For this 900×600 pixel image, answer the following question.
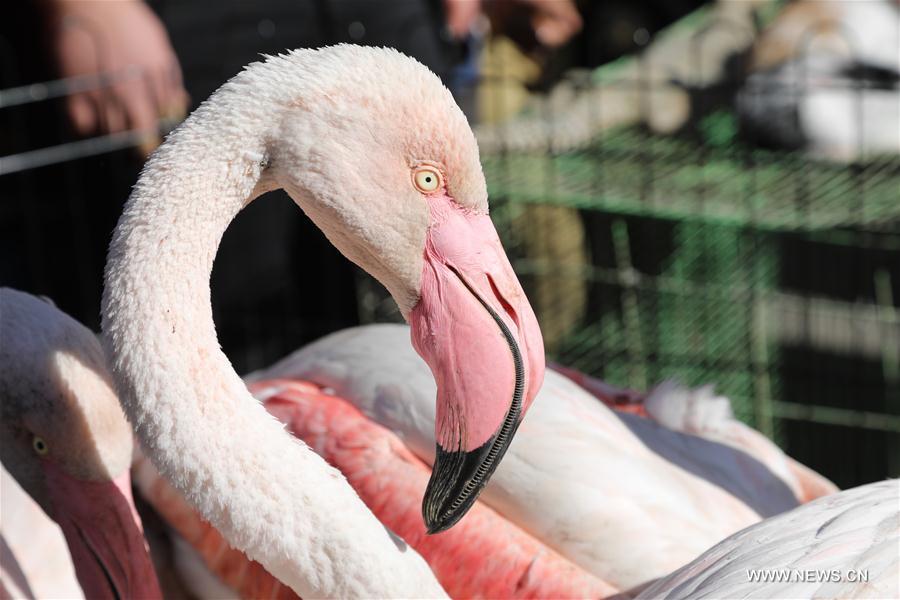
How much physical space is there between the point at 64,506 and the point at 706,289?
2.37 m

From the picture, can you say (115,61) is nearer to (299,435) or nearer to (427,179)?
(299,435)

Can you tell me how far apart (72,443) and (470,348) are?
0.71 meters

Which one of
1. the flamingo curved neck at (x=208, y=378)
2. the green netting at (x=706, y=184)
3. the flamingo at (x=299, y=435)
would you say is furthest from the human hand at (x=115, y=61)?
the flamingo curved neck at (x=208, y=378)

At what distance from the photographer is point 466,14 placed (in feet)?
13.9

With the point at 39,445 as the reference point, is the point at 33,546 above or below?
below

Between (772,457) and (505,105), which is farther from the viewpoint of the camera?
(505,105)

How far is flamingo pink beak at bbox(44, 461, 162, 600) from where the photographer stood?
1.85 metres

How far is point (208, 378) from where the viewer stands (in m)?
1.62

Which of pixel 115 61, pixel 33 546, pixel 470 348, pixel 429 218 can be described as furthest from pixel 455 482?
pixel 115 61

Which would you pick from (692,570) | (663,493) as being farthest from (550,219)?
(692,570)

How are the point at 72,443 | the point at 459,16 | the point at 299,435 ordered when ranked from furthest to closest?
the point at 459,16 → the point at 299,435 → the point at 72,443

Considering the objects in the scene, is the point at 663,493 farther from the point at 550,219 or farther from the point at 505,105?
the point at 505,105

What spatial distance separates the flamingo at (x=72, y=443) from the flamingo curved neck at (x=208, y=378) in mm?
246

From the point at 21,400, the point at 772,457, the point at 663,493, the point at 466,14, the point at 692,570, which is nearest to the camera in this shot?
the point at 692,570
